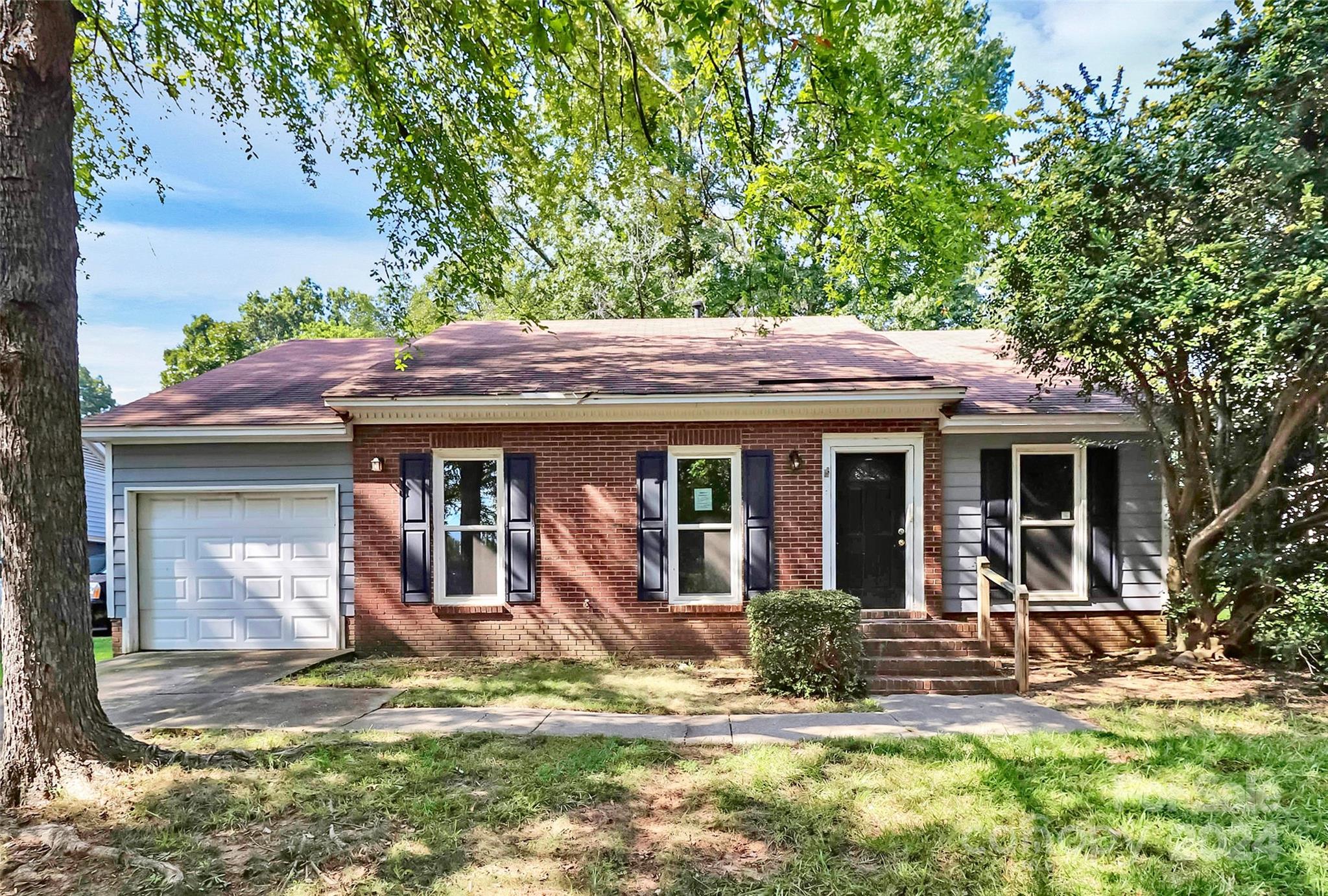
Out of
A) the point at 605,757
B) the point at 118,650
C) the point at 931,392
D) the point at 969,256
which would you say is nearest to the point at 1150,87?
the point at 969,256

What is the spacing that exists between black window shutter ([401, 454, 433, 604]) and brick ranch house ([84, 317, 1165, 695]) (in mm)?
28

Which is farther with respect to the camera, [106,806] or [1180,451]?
[1180,451]

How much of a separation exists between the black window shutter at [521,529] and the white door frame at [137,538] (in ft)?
7.88

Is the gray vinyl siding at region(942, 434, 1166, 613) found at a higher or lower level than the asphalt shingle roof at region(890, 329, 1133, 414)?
lower

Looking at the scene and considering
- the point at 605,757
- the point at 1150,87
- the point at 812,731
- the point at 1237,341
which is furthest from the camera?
the point at 1150,87

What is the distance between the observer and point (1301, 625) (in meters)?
6.66

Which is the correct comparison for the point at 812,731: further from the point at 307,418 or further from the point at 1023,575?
the point at 307,418

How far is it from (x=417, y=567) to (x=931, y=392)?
638cm

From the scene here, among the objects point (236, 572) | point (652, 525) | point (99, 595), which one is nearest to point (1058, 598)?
point (652, 525)

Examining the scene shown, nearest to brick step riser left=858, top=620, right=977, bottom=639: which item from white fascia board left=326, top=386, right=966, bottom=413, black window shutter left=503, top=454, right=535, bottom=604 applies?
white fascia board left=326, top=386, right=966, bottom=413

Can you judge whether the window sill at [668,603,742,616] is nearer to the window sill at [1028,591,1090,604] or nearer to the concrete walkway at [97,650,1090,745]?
the concrete walkway at [97,650,1090,745]

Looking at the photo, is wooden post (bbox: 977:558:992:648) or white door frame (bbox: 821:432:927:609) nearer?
wooden post (bbox: 977:558:992:648)

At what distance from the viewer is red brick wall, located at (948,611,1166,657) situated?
26.5 feet

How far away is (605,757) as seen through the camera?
4637mm
